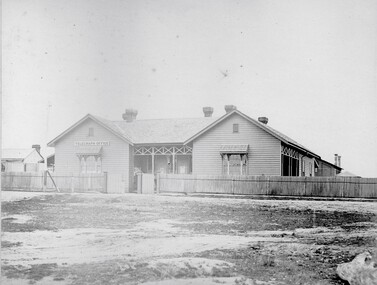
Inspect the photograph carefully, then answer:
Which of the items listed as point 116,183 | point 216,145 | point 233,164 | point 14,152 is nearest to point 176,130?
point 216,145

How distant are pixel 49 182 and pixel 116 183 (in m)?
3.13

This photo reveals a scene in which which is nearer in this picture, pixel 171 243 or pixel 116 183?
pixel 171 243

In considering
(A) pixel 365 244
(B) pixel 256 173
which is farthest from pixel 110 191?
(A) pixel 365 244

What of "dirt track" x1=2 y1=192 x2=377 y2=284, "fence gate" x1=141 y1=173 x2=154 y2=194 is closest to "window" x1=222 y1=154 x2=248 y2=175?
"fence gate" x1=141 y1=173 x2=154 y2=194

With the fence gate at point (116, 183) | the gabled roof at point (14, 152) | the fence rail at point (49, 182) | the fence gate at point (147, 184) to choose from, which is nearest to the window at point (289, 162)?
the fence gate at point (147, 184)

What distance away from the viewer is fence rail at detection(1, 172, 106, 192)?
18062 millimetres

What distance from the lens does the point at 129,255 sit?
29.6 ft

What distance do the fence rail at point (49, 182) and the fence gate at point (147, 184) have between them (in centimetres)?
259

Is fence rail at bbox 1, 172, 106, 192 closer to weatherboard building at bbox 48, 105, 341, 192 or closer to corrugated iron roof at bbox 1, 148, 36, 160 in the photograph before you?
weatherboard building at bbox 48, 105, 341, 192

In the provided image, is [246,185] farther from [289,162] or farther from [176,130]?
[176,130]

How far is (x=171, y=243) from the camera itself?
31.7 feet

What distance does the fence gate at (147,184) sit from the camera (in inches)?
824

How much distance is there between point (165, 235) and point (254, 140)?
1505 centimetres

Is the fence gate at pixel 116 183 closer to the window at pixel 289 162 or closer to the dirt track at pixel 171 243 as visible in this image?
the dirt track at pixel 171 243
